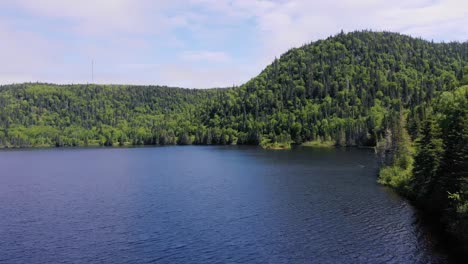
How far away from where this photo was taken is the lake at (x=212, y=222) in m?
47.3

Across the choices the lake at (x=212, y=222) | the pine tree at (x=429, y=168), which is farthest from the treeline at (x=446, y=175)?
the lake at (x=212, y=222)

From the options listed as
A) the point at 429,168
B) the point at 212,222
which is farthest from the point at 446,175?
the point at 212,222

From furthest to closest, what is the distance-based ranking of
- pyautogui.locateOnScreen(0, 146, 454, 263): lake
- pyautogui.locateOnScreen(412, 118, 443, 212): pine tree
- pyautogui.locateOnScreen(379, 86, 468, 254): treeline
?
pyautogui.locateOnScreen(412, 118, 443, 212): pine tree < pyautogui.locateOnScreen(379, 86, 468, 254): treeline < pyautogui.locateOnScreen(0, 146, 454, 263): lake

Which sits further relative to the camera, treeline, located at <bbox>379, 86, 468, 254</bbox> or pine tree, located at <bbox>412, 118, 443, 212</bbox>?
pine tree, located at <bbox>412, 118, 443, 212</bbox>

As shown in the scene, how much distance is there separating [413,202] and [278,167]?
216 ft

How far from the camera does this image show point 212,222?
61.6m

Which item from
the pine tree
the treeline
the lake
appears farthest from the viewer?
the pine tree

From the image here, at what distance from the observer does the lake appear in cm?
4728

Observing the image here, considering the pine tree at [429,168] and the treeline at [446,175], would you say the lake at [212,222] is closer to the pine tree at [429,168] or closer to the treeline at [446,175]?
the treeline at [446,175]

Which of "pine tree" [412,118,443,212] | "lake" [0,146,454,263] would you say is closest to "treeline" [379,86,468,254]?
"pine tree" [412,118,443,212]

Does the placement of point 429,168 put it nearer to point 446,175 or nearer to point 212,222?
point 446,175

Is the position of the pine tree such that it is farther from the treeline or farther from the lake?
A: the lake

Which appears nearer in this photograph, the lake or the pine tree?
the lake

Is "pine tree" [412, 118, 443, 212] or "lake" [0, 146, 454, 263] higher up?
"pine tree" [412, 118, 443, 212]
